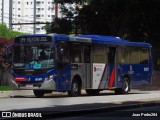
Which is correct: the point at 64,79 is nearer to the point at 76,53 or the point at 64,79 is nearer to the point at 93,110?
the point at 76,53

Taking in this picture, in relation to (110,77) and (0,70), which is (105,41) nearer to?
(110,77)

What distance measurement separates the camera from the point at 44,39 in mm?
23688

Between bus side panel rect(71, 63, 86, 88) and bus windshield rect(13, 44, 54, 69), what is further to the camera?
bus side panel rect(71, 63, 86, 88)

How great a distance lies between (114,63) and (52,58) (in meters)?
6.10

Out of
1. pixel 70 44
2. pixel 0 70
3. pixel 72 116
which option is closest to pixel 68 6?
pixel 0 70

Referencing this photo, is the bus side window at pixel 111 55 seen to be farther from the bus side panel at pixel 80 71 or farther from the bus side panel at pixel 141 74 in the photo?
the bus side panel at pixel 80 71

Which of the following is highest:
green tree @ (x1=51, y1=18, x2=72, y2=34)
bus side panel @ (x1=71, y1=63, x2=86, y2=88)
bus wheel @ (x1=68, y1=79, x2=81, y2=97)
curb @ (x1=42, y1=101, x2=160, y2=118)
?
green tree @ (x1=51, y1=18, x2=72, y2=34)

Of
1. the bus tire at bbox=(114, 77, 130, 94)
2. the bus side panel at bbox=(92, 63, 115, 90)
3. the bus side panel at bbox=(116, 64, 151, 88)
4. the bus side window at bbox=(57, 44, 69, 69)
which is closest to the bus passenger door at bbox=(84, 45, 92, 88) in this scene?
the bus side panel at bbox=(92, 63, 115, 90)

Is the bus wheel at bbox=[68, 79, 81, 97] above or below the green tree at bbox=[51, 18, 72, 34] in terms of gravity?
below

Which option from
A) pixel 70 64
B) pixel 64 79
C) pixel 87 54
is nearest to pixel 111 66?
pixel 87 54

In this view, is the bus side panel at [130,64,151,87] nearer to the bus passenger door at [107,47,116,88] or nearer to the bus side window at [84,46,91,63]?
the bus passenger door at [107,47,116,88]

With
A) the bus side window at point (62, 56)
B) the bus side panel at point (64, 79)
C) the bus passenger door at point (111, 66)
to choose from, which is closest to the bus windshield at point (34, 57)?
the bus side window at point (62, 56)

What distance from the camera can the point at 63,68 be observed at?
2402cm

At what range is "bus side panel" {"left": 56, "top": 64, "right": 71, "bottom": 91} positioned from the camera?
2374 cm
